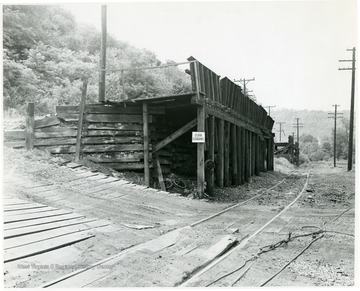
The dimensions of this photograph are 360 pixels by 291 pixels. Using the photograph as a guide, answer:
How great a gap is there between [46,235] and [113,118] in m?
7.45

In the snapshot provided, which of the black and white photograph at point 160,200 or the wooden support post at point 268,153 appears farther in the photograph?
the wooden support post at point 268,153

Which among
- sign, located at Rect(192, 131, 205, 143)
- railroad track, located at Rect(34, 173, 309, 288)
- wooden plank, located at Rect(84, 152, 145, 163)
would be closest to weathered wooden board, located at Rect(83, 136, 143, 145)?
wooden plank, located at Rect(84, 152, 145, 163)

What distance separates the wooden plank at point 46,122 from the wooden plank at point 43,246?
6.63m

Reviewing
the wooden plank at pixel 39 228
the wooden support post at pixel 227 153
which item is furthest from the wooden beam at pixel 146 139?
the wooden plank at pixel 39 228

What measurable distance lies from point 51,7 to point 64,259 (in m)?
39.8

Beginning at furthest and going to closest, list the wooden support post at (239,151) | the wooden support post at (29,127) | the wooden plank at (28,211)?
the wooden support post at (239,151) → the wooden support post at (29,127) → the wooden plank at (28,211)

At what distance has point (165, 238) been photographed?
6352mm

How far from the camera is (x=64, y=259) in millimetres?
4812

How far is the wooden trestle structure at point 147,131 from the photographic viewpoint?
38.4ft

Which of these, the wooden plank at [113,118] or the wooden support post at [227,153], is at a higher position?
the wooden plank at [113,118]

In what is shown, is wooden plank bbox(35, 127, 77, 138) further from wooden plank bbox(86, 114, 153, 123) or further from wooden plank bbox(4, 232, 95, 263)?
wooden plank bbox(4, 232, 95, 263)

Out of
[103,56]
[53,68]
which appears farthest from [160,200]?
[53,68]

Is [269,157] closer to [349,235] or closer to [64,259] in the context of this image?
[349,235]

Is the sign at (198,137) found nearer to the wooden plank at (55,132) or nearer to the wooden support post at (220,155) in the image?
the wooden support post at (220,155)
